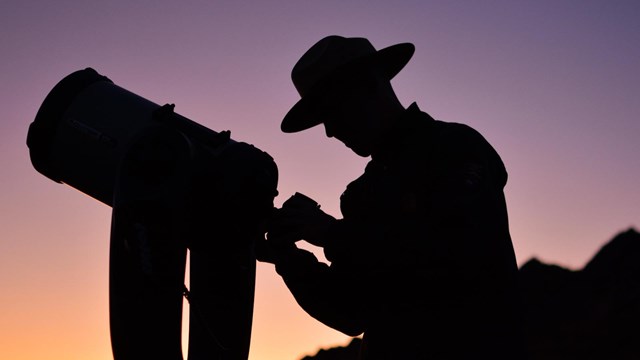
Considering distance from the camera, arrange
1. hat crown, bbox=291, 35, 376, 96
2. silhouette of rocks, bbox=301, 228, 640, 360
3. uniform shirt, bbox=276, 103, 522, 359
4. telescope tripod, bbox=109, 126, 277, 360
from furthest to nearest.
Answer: silhouette of rocks, bbox=301, 228, 640, 360 → hat crown, bbox=291, 35, 376, 96 → telescope tripod, bbox=109, 126, 277, 360 → uniform shirt, bbox=276, 103, 522, 359

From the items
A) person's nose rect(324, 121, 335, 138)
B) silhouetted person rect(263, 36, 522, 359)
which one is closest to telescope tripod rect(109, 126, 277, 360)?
silhouetted person rect(263, 36, 522, 359)

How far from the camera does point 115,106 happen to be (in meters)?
4.64

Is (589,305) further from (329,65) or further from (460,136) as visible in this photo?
(460,136)

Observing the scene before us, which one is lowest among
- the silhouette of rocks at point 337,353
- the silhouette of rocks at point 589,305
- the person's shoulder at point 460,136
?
the person's shoulder at point 460,136

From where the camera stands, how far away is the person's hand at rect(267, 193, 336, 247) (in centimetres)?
385

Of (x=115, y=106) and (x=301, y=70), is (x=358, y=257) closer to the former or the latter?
(x=301, y=70)

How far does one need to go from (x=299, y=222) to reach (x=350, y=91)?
811mm

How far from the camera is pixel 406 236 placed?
3465 mm

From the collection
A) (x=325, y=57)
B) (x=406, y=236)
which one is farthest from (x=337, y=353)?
(x=406, y=236)

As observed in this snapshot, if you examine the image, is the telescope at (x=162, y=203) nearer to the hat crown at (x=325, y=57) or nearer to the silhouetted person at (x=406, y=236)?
the silhouetted person at (x=406, y=236)

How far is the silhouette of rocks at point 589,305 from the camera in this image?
2386 cm

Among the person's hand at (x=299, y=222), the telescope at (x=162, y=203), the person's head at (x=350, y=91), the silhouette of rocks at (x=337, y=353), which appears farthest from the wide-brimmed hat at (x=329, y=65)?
the silhouette of rocks at (x=337, y=353)

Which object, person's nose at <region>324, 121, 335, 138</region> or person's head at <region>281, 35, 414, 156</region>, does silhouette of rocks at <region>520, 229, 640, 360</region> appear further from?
person's nose at <region>324, 121, 335, 138</region>

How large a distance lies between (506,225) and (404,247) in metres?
0.63
